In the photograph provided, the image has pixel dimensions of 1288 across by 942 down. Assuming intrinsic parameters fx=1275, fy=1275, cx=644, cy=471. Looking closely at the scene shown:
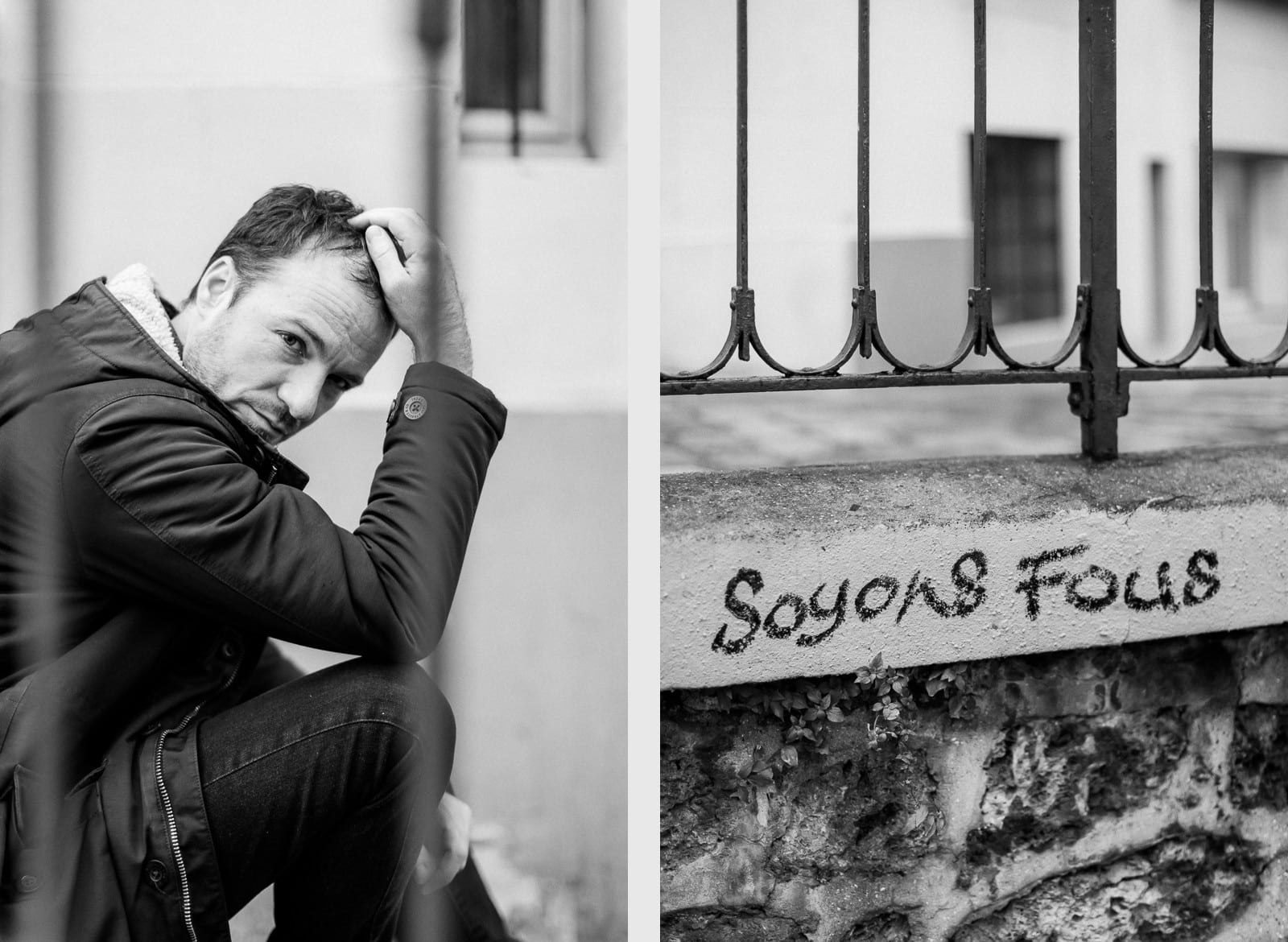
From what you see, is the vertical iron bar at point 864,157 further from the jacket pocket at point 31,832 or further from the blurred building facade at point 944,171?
the blurred building facade at point 944,171

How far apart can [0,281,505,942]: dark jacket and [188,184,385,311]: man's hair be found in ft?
0.54

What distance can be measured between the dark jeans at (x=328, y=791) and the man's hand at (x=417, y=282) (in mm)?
401

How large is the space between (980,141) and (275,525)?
1.28 meters

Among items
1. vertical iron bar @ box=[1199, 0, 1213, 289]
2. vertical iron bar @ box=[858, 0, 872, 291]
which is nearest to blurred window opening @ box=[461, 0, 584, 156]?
vertical iron bar @ box=[858, 0, 872, 291]

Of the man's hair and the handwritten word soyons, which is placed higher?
the man's hair

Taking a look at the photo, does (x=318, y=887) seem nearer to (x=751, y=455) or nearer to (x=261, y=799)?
(x=261, y=799)

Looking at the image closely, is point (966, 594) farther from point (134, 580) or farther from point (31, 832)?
point (31, 832)

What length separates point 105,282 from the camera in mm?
1529

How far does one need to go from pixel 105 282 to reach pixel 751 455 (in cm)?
373

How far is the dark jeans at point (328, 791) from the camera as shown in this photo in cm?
151

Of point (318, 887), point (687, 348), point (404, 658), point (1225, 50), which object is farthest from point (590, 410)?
point (1225, 50)

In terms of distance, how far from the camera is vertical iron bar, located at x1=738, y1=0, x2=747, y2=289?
1.89 m

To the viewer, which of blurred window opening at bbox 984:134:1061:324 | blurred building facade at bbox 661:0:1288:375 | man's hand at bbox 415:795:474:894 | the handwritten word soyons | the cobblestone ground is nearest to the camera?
man's hand at bbox 415:795:474:894

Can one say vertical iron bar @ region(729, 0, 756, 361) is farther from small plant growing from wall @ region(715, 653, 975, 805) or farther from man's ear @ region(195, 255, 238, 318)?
man's ear @ region(195, 255, 238, 318)
